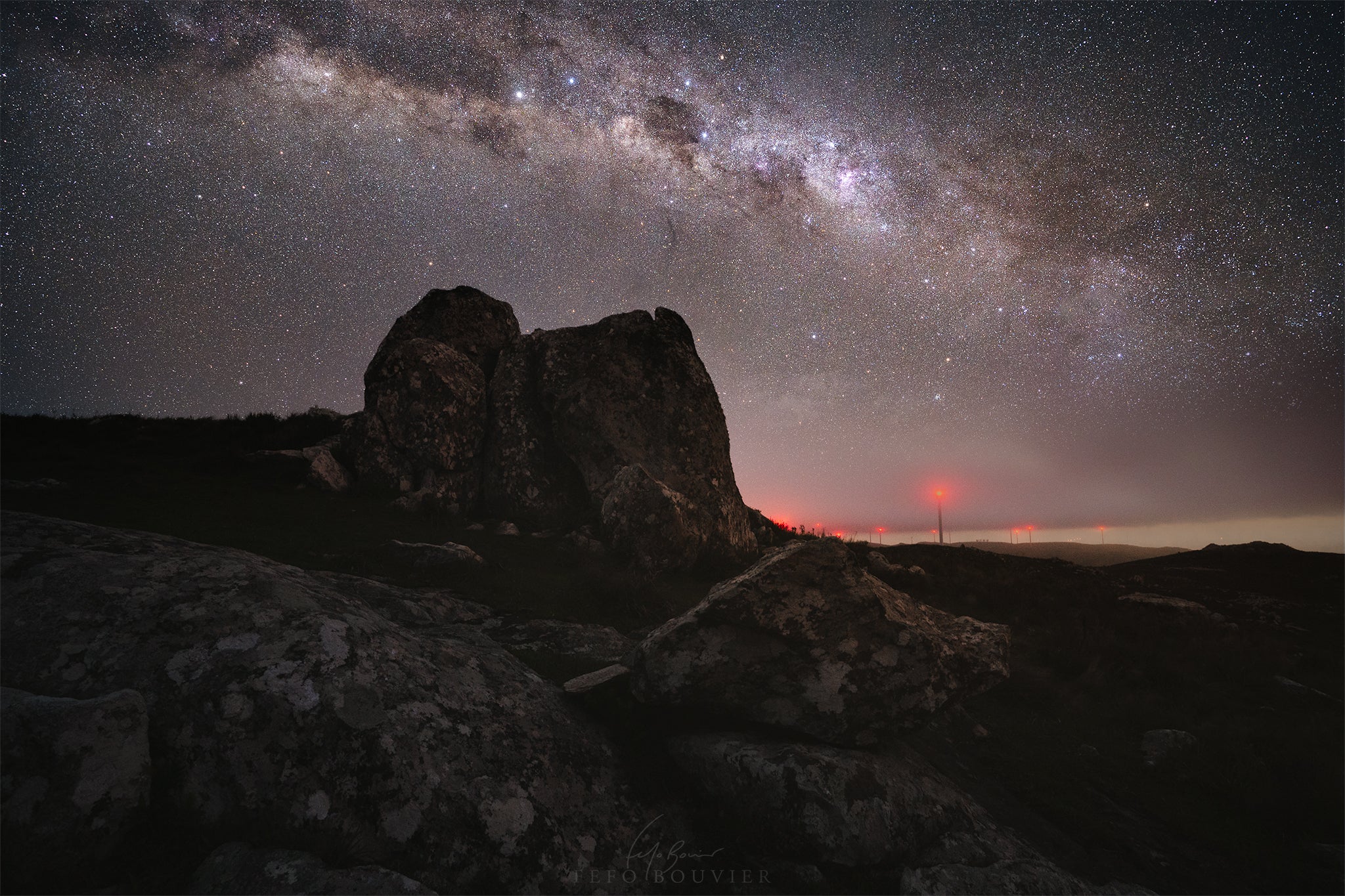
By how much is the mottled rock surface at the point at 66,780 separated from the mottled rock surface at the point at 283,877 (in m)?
0.60

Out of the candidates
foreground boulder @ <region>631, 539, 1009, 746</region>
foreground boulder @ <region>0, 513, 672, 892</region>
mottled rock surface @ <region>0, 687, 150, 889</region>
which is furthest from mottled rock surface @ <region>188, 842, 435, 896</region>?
foreground boulder @ <region>631, 539, 1009, 746</region>

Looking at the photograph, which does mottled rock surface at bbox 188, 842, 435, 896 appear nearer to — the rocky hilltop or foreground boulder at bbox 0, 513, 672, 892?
foreground boulder at bbox 0, 513, 672, 892

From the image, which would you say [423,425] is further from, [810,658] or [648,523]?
[810,658]

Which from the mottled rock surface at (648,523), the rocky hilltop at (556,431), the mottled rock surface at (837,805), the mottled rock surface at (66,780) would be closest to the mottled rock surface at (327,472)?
the rocky hilltop at (556,431)

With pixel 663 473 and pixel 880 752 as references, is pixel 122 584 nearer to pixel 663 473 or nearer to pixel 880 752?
pixel 880 752

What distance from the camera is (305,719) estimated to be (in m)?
4.06

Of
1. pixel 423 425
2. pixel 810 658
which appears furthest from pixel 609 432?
pixel 810 658

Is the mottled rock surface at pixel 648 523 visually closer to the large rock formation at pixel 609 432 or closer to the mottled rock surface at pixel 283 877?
the large rock formation at pixel 609 432

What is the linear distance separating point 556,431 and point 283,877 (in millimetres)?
16685

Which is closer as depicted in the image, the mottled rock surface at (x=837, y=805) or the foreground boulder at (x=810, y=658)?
the mottled rock surface at (x=837, y=805)

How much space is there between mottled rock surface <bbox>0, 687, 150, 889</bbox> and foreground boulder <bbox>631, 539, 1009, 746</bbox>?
4.13 meters

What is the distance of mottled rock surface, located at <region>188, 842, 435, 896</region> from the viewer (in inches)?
125

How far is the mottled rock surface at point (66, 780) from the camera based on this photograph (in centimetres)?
299

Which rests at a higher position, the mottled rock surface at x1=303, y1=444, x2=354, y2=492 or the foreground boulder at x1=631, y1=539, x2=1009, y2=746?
the mottled rock surface at x1=303, y1=444, x2=354, y2=492
